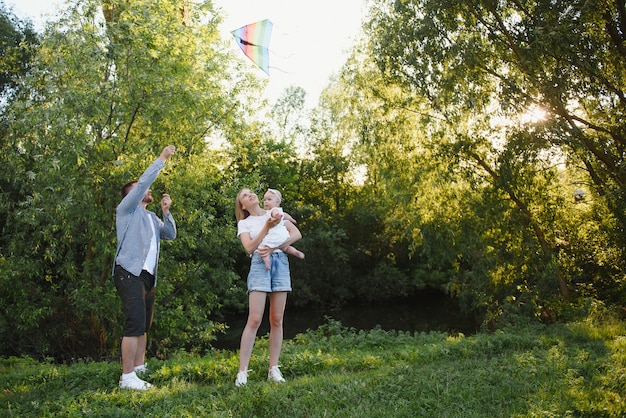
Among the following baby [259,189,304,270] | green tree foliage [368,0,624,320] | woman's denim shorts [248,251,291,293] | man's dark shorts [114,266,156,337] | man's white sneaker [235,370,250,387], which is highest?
green tree foliage [368,0,624,320]

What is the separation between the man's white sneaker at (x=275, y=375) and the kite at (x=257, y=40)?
4.92m

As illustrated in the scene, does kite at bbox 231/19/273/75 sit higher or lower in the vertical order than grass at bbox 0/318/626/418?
higher

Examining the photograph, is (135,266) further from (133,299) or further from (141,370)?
(141,370)

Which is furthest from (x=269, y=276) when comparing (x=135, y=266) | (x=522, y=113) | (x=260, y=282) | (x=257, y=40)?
(x=522, y=113)

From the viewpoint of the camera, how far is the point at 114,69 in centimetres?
916

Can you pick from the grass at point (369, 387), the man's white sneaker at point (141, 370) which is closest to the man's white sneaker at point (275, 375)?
the grass at point (369, 387)

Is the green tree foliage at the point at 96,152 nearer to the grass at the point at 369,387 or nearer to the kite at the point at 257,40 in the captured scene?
the kite at the point at 257,40

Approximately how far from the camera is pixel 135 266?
5.00m

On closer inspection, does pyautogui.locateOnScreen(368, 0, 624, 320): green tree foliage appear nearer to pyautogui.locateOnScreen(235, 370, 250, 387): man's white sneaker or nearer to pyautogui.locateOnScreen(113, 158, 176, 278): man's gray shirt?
pyautogui.locateOnScreen(113, 158, 176, 278): man's gray shirt

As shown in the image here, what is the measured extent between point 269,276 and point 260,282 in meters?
0.10

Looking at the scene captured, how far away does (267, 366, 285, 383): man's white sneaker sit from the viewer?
5.02 metres

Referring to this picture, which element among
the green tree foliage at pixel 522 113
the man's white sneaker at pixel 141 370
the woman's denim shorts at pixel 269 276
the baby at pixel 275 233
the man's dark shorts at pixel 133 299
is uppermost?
the green tree foliage at pixel 522 113

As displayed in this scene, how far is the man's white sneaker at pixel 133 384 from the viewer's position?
4.76 m

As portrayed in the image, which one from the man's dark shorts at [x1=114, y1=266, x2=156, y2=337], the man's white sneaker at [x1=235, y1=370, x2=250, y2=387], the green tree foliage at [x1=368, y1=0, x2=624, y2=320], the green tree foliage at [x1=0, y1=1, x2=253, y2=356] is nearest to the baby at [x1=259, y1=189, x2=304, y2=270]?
the man's white sneaker at [x1=235, y1=370, x2=250, y2=387]
